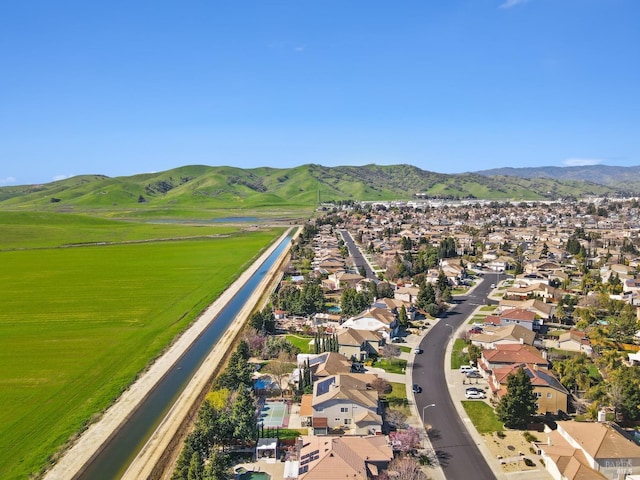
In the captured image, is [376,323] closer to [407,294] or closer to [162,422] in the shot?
[407,294]

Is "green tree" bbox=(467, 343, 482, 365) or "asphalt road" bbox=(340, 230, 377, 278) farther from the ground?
"asphalt road" bbox=(340, 230, 377, 278)

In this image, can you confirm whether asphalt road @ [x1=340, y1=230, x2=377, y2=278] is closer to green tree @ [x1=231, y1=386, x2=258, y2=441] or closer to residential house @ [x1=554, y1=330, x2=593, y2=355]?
residential house @ [x1=554, y1=330, x2=593, y2=355]

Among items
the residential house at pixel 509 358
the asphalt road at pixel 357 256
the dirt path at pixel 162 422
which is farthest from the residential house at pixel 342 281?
the residential house at pixel 509 358

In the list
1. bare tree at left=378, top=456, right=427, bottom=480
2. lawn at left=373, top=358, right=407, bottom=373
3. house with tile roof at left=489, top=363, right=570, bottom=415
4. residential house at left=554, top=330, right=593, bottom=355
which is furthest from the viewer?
residential house at left=554, top=330, right=593, bottom=355

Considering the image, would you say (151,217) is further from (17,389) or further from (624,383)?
(624,383)

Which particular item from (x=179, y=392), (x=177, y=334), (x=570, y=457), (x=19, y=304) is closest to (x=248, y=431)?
(x=179, y=392)

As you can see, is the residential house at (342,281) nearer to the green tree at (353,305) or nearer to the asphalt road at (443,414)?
the green tree at (353,305)

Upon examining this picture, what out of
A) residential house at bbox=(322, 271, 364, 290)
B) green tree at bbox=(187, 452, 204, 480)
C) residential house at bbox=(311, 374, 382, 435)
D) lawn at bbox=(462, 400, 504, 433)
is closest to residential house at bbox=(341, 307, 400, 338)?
lawn at bbox=(462, 400, 504, 433)

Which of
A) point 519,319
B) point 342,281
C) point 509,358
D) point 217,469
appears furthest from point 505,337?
point 217,469
